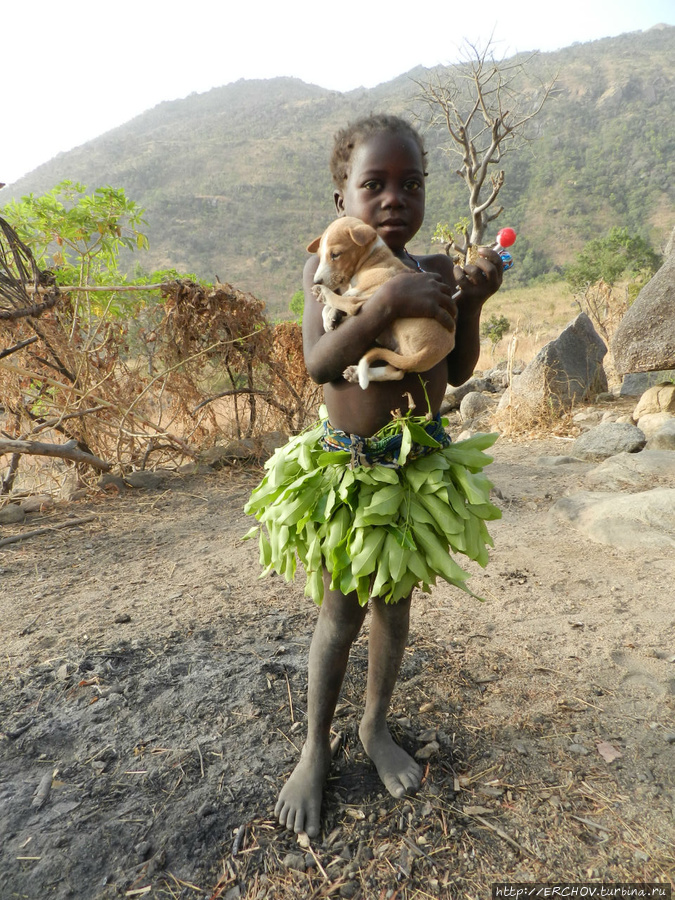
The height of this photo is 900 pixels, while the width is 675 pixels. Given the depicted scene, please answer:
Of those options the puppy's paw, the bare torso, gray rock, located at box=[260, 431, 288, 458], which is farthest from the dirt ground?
gray rock, located at box=[260, 431, 288, 458]

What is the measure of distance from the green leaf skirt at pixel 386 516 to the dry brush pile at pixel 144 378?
12.3 ft

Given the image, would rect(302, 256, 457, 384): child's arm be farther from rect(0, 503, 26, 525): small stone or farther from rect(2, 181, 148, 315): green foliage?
rect(0, 503, 26, 525): small stone

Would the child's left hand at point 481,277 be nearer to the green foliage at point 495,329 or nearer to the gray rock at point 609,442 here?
the gray rock at point 609,442

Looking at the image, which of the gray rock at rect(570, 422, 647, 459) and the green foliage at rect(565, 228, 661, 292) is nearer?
the gray rock at rect(570, 422, 647, 459)

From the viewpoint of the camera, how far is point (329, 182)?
82.0 ft

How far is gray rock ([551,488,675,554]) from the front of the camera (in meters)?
3.62

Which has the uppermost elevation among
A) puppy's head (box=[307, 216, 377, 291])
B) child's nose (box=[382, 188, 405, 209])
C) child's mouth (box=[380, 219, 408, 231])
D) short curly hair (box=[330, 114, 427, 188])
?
short curly hair (box=[330, 114, 427, 188])

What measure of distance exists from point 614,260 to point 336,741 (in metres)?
22.1

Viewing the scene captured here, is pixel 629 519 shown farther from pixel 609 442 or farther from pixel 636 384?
pixel 636 384

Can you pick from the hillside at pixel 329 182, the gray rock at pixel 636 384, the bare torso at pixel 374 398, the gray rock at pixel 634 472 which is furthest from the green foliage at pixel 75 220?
the hillside at pixel 329 182

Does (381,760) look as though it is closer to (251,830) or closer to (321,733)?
(321,733)

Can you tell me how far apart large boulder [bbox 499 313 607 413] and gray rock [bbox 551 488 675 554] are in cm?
366

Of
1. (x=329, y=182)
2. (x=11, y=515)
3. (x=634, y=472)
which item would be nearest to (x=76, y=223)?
(x=11, y=515)

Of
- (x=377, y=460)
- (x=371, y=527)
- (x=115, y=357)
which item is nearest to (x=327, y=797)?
(x=371, y=527)
